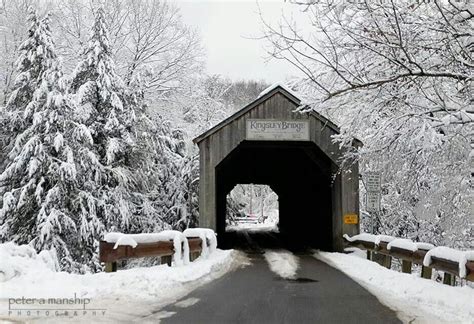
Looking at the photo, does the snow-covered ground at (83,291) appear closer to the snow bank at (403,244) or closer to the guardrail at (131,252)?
the guardrail at (131,252)

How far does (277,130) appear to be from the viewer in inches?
600

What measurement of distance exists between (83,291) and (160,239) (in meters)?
3.24

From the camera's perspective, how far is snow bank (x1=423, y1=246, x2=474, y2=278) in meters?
6.75

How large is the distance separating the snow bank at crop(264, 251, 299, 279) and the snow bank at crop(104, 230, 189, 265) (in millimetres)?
1937

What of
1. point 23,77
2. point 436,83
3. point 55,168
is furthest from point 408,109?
point 23,77

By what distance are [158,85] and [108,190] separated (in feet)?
27.0

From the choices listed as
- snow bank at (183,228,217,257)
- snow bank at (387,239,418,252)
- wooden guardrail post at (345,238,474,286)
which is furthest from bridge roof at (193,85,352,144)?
snow bank at (387,239,418,252)

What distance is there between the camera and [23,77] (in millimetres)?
14594

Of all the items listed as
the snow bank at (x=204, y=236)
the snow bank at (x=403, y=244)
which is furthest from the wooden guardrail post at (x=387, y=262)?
the snow bank at (x=204, y=236)

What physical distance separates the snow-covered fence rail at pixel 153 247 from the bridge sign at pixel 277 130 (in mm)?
4355

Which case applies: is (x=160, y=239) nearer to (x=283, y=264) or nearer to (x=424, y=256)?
(x=283, y=264)

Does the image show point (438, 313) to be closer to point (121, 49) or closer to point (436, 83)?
point (436, 83)

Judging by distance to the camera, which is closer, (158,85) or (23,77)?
(23,77)

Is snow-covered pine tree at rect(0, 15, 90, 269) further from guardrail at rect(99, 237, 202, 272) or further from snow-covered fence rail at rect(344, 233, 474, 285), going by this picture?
snow-covered fence rail at rect(344, 233, 474, 285)
